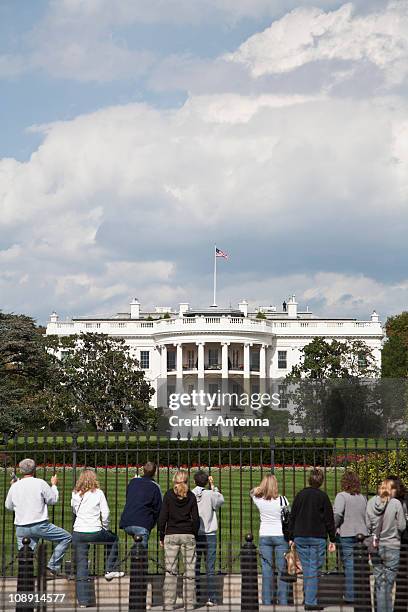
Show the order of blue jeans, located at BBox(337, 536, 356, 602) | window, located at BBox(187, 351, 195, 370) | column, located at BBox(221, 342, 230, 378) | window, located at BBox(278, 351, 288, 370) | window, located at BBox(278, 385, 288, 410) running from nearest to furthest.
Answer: blue jeans, located at BBox(337, 536, 356, 602), window, located at BBox(278, 385, 288, 410), column, located at BBox(221, 342, 230, 378), window, located at BBox(187, 351, 195, 370), window, located at BBox(278, 351, 288, 370)

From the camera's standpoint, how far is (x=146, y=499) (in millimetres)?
13523

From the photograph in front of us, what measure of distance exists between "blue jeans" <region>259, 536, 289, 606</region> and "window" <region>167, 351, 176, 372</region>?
89960mm

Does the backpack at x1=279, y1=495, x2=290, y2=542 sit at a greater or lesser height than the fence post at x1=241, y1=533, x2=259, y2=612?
greater

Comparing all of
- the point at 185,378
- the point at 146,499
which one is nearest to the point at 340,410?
the point at 146,499

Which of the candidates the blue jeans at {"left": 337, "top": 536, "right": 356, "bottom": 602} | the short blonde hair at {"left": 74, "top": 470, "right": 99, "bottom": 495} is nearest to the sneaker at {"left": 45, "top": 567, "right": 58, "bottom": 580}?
the short blonde hair at {"left": 74, "top": 470, "right": 99, "bottom": 495}

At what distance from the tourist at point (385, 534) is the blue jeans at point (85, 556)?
9.39 feet

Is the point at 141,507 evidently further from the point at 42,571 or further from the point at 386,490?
the point at 386,490

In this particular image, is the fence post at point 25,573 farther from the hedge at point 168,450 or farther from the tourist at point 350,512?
the tourist at point 350,512

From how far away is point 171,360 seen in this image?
10419 cm

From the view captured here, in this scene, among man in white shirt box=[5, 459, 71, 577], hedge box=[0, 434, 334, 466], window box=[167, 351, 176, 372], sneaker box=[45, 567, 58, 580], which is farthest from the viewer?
window box=[167, 351, 176, 372]

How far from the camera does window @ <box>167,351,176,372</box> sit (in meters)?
104

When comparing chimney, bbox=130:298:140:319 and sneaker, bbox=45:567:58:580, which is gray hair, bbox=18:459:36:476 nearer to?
sneaker, bbox=45:567:58:580

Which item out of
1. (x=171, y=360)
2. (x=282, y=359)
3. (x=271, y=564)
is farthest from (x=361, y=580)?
(x=282, y=359)

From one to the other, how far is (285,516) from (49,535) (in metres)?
2.81
